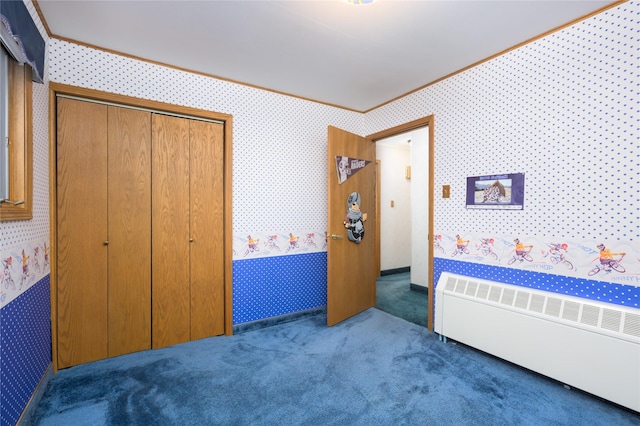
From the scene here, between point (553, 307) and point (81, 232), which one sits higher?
point (81, 232)

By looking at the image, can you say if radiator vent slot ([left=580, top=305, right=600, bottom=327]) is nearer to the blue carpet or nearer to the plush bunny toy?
the blue carpet

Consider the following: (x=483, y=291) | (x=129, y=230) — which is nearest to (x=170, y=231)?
(x=129, y=230)

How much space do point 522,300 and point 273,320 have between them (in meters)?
2.17

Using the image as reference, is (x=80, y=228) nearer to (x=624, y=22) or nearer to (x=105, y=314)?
(x=105, y=314)

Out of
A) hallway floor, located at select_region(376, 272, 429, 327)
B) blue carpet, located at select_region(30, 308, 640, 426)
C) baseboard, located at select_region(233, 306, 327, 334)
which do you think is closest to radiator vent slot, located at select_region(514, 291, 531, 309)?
blue carpet, located at select_region(30, 308, 640, 426)

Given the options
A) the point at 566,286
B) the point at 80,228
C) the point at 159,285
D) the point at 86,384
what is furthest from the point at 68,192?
the point at 566,286

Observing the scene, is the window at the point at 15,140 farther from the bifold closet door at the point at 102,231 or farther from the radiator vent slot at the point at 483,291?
the radiator vent slot at the point at 483,291

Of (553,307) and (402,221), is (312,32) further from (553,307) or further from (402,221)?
(402,221)

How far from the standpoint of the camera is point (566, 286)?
1.94 m

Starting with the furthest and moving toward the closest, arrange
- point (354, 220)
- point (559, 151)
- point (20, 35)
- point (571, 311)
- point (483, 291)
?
point (354, 220) → point (483, 291) → point (559, 151) → point (571, 311) → point (20, 35)

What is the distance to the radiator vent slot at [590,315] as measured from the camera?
5.74 ft

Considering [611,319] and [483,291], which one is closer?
[611,319]

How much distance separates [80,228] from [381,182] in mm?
4122

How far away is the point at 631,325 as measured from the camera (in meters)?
1.64
